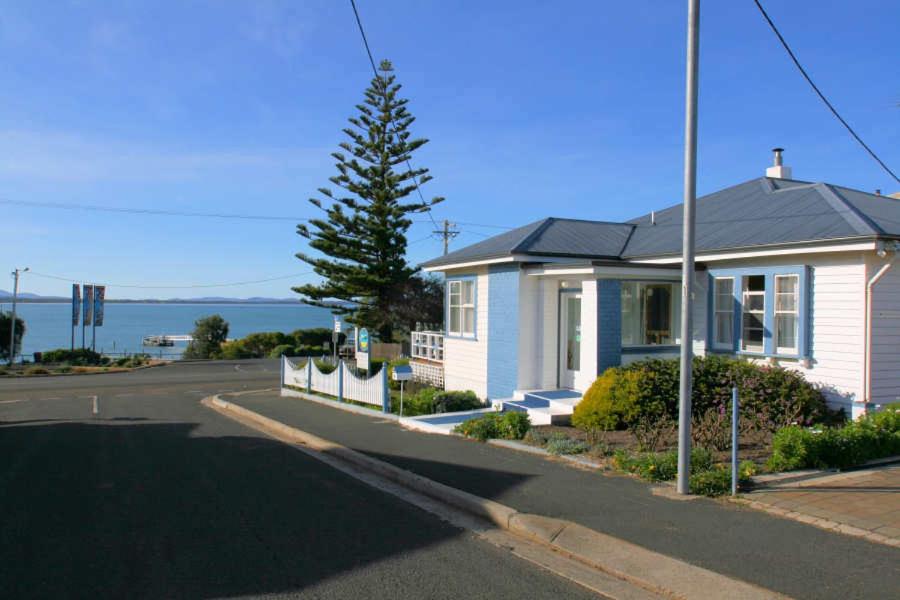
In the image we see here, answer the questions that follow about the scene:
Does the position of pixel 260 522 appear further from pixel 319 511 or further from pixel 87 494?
pixel 87 494

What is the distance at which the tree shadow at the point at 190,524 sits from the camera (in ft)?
16.8

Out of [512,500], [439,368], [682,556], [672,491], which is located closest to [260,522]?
[512,500]

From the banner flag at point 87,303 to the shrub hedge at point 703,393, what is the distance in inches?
2080

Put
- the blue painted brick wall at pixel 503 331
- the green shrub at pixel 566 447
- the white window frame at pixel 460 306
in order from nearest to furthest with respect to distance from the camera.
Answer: the green shrub at pixel 566 447 < the blue painted brick wall at pixel 503 331 < the white window frame at pixel 460 306

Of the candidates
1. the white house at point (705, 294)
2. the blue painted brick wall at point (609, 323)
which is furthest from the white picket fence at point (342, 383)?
the blue painted brick wall at point (609, 323)

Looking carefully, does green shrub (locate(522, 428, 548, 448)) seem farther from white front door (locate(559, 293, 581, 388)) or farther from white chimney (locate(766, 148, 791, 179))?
white chimney (locate(766, 148, 791, 179))

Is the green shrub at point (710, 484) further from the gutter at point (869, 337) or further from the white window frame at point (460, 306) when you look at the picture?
the white window frame at point (460, 306)

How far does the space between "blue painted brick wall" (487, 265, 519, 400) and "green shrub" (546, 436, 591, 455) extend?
4.83 m

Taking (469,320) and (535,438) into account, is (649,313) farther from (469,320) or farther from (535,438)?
(469,320)

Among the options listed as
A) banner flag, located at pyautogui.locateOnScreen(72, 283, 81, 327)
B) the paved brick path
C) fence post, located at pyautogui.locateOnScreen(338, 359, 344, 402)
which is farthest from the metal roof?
banner flag, located at pyautogui.locateOnScreen(72, 283, 81, 327)

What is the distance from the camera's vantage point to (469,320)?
17484 millimetres

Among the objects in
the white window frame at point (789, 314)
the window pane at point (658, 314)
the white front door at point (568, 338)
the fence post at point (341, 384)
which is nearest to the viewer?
the white window frame at point (789, 314)

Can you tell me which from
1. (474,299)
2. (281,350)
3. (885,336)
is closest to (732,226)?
(885,336)

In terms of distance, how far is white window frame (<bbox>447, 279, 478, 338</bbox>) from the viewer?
17141mm
